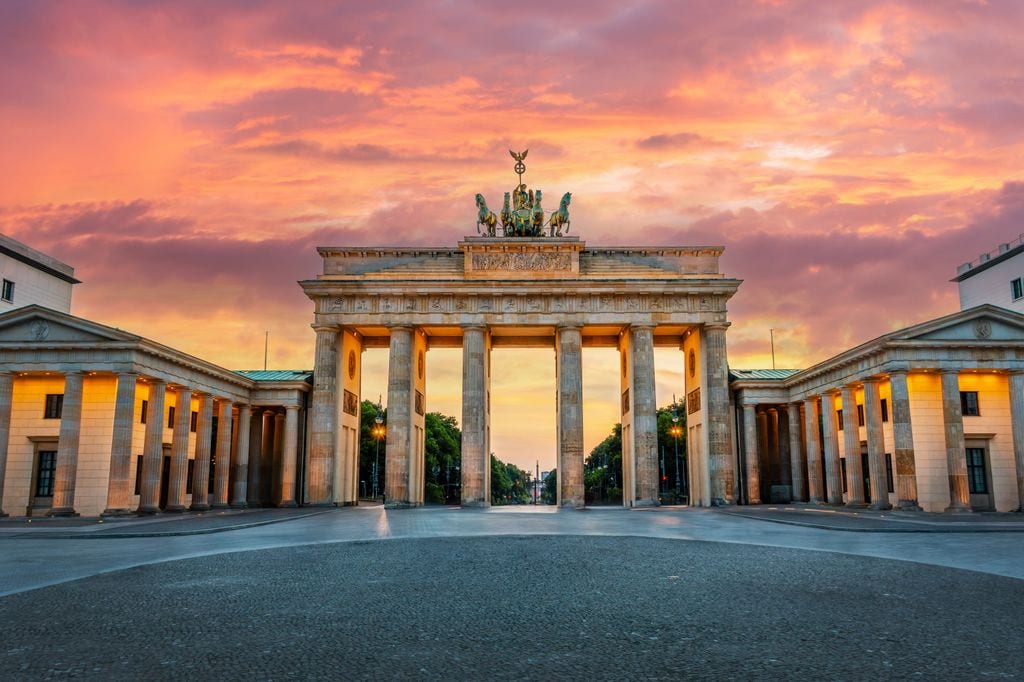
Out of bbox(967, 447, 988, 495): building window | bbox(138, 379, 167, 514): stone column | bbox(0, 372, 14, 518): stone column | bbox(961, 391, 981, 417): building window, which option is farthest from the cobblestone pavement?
bbox(967, 447, 988, 495): building window

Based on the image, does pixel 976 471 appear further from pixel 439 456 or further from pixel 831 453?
pixel 439 456

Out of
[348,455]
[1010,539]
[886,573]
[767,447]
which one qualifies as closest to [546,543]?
[886,573]

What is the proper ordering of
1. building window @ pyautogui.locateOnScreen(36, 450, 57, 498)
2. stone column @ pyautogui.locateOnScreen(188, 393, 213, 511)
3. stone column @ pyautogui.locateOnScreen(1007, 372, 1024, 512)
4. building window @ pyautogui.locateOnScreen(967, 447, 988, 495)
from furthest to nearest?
stone column @ pyautogui.locateOnScreen(188, 393, 213, 511), building window @ pyautogui.locateOnScreen(967, 447, 988, 495), building window @ pyautogui.locateOnScreen(36, 450, 57, 498), stone column @ pyautogui.locateOnScreen(1007, 372, 1024, 512)

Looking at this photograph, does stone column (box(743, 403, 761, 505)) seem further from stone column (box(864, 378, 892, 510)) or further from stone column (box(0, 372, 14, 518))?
stone column (box(0, 372, 14, 518))

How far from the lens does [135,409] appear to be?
46562mm

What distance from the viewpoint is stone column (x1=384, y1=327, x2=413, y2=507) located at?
5678 cm

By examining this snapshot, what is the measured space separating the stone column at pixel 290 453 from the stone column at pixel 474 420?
12.6m

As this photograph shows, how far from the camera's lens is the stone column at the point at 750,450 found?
6000 centimetres

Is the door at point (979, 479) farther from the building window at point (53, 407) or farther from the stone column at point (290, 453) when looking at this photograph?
the building window at point (53, 407)

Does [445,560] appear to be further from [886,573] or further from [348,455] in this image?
[348,455]

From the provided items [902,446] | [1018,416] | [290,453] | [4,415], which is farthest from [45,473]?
[1018,416]

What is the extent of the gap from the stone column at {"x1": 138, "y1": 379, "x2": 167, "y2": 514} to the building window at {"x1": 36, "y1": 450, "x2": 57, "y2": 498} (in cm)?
520

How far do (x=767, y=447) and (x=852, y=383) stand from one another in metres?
18.6

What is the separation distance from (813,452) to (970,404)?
11.8 metres
